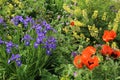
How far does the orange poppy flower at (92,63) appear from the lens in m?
3.70

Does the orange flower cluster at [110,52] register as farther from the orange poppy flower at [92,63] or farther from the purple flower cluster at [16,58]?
the purple flower cluster at [16,58]

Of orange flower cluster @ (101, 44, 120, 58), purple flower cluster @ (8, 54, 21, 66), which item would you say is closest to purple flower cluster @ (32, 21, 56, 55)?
purple flower cluster @ (8, 54, 21, 66)

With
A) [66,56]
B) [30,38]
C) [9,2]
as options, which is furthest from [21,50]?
[9,2]

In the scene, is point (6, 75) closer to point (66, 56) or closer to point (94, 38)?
point (66, 56)

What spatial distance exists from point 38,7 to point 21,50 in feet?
5.93

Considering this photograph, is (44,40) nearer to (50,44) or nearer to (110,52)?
(50,44)

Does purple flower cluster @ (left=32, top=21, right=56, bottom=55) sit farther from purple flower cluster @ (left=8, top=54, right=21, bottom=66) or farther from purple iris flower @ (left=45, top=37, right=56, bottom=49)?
purple flower cluster @ (left=8, top=54, right=21, bottom=66)

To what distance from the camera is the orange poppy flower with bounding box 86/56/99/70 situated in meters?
3.70

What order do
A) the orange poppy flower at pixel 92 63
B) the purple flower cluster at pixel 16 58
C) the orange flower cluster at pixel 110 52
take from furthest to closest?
the purple flower cluster at pixel 16 58
the orange flower cluster at pixel 110 52
the orange poppy flower at pixel 92 63

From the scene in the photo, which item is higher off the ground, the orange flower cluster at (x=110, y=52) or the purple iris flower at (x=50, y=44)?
the orange flower cluster at (x=110, y=52)

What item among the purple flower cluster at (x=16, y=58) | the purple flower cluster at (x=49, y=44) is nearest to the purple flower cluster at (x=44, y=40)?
the purple flower cluster at (x=49, y=44)

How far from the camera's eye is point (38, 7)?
6.14 meters

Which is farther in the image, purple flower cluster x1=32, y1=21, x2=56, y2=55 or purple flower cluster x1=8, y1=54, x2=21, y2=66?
purple flower cluster x1=32, y1=21, x2=56, y2=55

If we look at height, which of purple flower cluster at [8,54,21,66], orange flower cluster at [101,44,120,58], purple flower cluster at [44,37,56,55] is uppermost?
orange flower cluster at [101,44,120,58]
